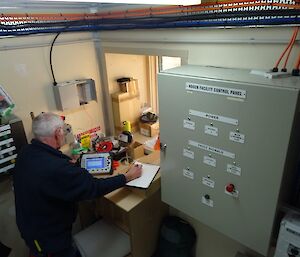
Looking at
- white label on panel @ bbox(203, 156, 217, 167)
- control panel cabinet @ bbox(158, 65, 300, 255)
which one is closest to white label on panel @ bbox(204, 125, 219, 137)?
control panel cabinet @ bbox(158, 65, 300, 255)

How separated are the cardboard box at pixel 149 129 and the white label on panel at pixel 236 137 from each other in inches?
51.0

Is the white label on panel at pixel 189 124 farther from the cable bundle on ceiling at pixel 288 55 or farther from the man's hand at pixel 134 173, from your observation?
the man's hand at pixel 134 173

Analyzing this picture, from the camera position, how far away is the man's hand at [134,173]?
5.72 ft

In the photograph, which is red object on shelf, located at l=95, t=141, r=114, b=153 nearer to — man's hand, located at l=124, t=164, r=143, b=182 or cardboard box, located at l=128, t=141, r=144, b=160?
cardboard box, located at l=128, t=141, r=144, b=160

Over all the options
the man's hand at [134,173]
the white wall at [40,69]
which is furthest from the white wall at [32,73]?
the man's hand at [134,173]

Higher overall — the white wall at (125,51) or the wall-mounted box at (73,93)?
the white wall at (125,51)

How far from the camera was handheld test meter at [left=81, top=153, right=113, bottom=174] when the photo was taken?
6.43 feet

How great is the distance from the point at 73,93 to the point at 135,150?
2.44 feet

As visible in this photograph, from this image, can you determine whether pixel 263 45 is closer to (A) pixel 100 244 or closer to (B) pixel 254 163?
(B) pixel 254 163

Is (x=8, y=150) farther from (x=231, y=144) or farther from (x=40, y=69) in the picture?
(x=231, y=144)

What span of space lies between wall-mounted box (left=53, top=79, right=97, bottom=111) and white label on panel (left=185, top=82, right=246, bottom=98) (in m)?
1.21

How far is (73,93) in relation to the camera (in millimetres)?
2143

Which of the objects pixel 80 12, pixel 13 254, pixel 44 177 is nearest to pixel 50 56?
pixel 80 12

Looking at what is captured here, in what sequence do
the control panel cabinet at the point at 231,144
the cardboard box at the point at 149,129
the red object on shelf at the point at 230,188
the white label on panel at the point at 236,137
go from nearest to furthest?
the control panel cabinet at the point at 231,144
the white label on panel at the point at 236,137
the red object on shelf at the point at 230,188
the cardboard box at the point at 149,129
